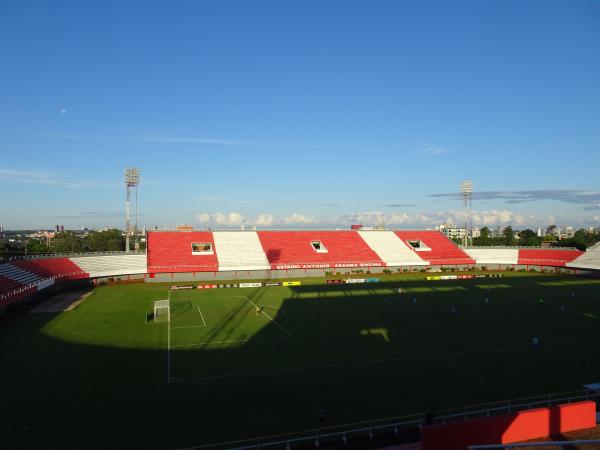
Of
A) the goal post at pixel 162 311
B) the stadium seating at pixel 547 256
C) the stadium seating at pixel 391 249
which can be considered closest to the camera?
the goal post at pixel 162 311

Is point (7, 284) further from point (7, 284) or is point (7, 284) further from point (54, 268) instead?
point (54, 268)

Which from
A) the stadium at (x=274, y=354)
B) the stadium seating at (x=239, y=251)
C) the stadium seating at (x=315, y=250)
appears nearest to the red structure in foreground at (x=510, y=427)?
the stadium at (x=274, y=354)

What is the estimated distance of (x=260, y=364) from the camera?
26734 mm

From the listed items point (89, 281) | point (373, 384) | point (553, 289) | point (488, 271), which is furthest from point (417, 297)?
point (89, 281)

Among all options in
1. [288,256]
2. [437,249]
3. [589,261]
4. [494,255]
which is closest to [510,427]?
[288,256]

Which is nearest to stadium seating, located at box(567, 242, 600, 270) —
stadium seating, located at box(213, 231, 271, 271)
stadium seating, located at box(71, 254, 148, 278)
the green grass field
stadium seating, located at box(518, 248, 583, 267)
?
stadium seating, located at box(518, 248, 583, 267)

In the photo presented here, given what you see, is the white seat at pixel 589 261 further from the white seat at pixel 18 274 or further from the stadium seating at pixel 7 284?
the stadium seating at pixel 7 284

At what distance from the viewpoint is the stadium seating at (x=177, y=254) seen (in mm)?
67125

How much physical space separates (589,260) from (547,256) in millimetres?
8520

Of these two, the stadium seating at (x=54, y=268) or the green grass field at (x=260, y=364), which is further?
the stadium seating at (x=54, y=268)

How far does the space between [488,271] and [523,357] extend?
55754 millimetres

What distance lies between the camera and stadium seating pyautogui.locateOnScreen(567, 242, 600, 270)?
72812 millimetres

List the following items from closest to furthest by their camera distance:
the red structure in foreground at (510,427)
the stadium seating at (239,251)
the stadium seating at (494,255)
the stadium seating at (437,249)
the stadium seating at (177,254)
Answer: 1. the red structure in foreground at (510,427)
2. the stadium seating at (177,254)
3. the stadium seating at (239,251)
4. the stadium seating at (437,249)
5. the stadium seating at (494,255)

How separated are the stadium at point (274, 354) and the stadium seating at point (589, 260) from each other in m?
8.79
